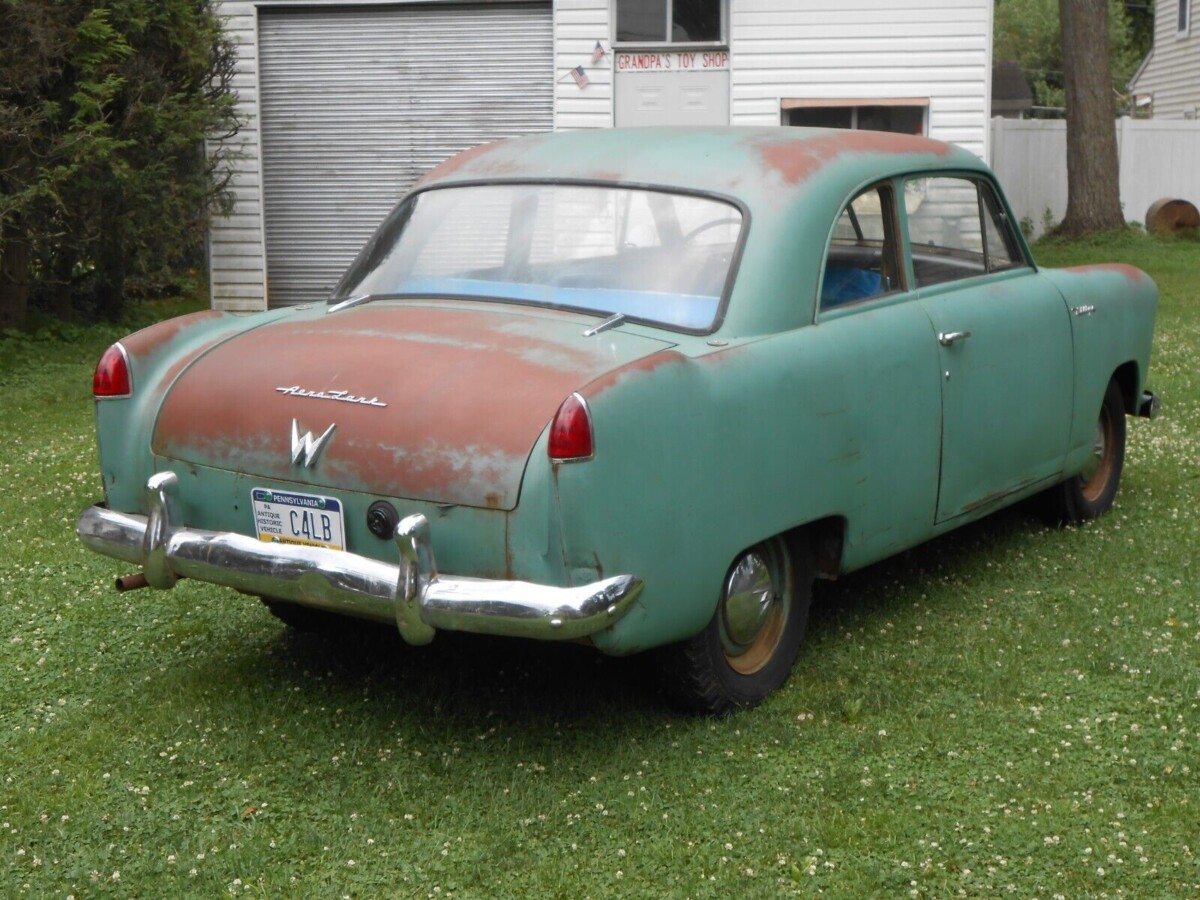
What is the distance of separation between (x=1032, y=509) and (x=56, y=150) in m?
7.97

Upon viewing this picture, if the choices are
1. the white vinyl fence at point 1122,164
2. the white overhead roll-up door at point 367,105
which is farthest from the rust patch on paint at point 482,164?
the white vinyl fence at point 1122,164

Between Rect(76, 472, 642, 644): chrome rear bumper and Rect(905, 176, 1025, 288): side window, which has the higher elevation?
Rect(905, 176, 1025, 288): side window

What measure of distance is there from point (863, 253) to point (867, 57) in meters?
10.9

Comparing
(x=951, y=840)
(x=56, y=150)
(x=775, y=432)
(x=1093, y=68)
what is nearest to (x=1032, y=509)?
(x=775, y=432)

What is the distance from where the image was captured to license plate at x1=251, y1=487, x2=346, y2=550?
4133mm

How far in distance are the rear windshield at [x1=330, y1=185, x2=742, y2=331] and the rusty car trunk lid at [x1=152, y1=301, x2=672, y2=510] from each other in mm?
165

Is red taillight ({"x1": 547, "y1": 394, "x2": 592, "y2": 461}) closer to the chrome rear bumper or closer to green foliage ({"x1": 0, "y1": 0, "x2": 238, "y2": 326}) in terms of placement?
the chrome rear bumper

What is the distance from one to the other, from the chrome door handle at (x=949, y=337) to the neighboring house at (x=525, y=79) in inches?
405

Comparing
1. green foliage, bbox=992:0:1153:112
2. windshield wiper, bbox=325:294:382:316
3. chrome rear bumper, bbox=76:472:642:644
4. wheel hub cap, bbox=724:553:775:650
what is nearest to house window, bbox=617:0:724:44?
windshield wiper, bbox=325:294:382:316

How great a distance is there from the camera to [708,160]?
16.1ft

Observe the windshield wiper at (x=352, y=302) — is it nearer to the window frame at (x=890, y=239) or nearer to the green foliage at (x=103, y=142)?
the window frame at (x=890, y=239)

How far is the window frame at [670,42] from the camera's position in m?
15.4

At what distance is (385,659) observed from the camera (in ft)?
16.6

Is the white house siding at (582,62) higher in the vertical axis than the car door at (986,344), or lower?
higher
